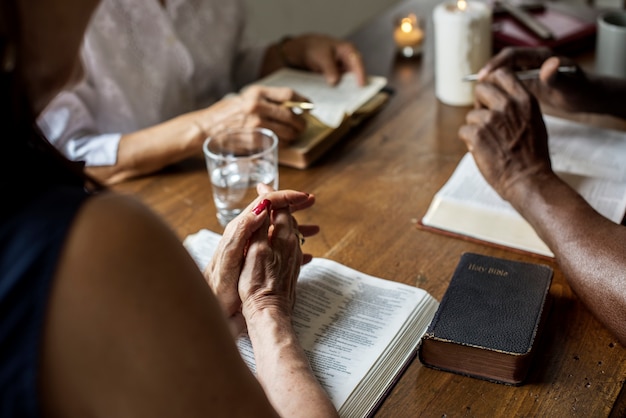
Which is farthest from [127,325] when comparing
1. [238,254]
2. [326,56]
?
[326,56]

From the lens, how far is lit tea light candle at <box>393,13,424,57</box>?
73.9 inches

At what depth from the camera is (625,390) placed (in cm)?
93

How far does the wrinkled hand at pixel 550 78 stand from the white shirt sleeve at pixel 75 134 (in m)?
0.73

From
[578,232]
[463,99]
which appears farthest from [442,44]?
[578,232]

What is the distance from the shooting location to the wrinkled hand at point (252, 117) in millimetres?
1465

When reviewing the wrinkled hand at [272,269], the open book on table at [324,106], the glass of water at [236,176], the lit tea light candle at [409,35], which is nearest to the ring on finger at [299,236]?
the wrinkled hand at [272,269]

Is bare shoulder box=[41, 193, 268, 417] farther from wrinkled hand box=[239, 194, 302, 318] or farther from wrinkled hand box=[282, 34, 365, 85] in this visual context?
wrinkled hand box=[282, 34, 365, 85]

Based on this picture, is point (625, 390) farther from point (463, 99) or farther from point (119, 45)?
point (119, 45)

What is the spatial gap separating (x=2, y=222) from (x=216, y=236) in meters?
0.63

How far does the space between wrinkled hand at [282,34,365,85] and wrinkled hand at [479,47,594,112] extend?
1.16 ft

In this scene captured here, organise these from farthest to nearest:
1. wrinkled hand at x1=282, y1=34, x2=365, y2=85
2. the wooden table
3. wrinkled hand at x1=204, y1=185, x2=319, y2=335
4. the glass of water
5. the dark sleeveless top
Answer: wrinkled hand at x1=282, y1=34, x2=365, y2=85 < the glass of water < wrinkled hand at x1=204, y1=185, x2=319, y2=335 < the wooden table < the dark sleeveless top

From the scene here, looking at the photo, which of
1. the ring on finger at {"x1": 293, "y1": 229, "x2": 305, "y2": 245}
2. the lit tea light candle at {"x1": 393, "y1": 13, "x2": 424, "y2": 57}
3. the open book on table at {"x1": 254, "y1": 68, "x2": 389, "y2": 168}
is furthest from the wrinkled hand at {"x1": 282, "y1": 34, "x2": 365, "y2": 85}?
the ring on finger at {"x1": 293, "y1": 229, "x2": 305, "y2": 245}

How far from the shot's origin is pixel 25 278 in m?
0.59

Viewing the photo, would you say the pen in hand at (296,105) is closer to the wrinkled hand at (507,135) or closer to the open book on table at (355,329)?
the wrinkled hand at (507,135)
